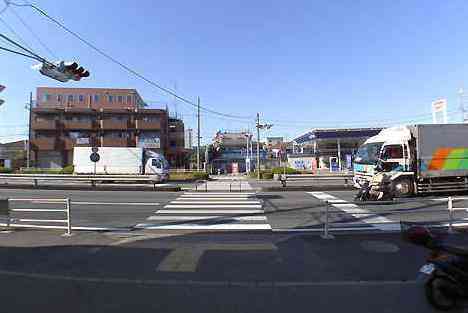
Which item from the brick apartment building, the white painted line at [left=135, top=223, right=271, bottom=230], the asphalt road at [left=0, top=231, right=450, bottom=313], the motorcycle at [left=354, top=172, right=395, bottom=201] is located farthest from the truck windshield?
the brick apartment building

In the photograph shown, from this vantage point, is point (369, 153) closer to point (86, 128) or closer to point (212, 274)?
point (212, 274)

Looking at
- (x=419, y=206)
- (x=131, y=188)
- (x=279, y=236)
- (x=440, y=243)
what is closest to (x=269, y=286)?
(x=440, y=243)

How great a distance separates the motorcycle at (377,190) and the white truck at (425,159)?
88 centimetres

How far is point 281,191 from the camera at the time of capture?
23609mm

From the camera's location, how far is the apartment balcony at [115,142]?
68.0 m

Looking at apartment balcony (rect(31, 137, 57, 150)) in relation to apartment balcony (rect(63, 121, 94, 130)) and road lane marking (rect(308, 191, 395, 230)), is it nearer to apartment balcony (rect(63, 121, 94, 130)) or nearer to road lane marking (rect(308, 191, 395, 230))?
apartment balcony (rect(63, 121, 94, 130))

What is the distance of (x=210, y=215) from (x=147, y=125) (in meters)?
57.0

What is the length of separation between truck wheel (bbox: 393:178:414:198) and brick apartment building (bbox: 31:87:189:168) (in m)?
53.4

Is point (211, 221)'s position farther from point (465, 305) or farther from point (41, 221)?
point (465, 305)

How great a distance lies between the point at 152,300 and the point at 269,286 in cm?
171

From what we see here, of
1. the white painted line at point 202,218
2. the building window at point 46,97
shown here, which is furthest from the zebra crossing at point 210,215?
the building window at point 46,97

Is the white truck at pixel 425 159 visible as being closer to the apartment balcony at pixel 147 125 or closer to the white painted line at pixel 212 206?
the white painted line at pixel 212 206

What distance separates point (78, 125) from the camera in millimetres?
68000

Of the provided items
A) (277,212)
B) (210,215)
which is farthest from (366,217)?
(210,215)
